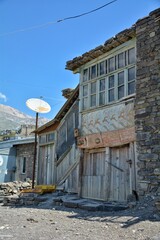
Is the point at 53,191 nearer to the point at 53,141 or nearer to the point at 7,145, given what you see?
the point at 53,141

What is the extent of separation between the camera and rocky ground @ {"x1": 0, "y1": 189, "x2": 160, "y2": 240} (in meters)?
5.53

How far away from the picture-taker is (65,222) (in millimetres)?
6941

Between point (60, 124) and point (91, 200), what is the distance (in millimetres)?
4249

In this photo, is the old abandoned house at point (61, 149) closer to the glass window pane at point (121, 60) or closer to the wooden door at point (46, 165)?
the wooden door at point (46, 165)

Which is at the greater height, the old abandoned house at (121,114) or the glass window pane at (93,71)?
the glass window pane at (93,71)

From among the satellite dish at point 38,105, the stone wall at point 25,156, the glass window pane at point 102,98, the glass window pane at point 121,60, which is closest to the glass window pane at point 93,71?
the glass window pane at point 102,98

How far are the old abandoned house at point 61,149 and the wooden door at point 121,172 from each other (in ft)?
6.18

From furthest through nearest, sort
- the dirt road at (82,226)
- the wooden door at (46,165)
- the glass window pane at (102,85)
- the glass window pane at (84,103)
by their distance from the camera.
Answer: the wooden door at (46,165), the glass window pane at (84,103), the glass window pane at (102,85), the dirt road at (82,226)

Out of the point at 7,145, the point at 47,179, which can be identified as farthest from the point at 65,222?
the point at 7,145

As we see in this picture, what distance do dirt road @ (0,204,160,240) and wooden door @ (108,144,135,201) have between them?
1362 millimetres

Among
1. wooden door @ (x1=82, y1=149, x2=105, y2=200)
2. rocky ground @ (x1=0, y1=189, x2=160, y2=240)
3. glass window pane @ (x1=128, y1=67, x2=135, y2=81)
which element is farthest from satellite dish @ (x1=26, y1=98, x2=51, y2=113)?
rocky ground @ (x1=0, y1=189, x2=160, y2=240)

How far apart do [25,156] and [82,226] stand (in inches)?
586

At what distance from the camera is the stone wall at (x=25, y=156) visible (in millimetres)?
19692

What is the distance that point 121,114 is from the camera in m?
9.42
